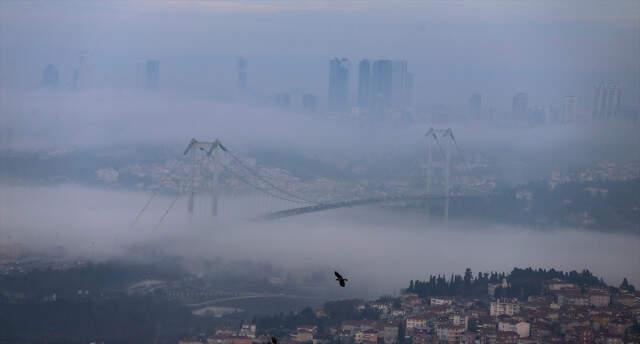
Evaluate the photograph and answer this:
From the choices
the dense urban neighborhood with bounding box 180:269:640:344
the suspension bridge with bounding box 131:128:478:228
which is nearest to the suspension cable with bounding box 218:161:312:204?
the suspension bridge with bounding box 131:128:478:228

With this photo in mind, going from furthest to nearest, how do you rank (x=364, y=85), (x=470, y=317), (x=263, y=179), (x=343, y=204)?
(x=364, y=85) → (x=263, y=179) → (x=343, y=204) → (x=470, y=317)

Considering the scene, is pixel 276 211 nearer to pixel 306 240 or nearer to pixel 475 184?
pixel 306 240

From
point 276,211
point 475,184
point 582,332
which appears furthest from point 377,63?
point 582,332

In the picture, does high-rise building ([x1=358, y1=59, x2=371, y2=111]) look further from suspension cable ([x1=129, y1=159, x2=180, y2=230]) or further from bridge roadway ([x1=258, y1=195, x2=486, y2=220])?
suspension cable ([x1=129, y1=159, x2=180, y2=230])

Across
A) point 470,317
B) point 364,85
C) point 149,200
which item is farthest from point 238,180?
point 470,317

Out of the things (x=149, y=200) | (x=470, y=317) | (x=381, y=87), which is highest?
(x=381, y=87)

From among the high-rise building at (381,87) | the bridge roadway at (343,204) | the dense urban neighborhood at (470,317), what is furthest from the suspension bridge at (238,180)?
the dense urban neighborhood at (470,317)

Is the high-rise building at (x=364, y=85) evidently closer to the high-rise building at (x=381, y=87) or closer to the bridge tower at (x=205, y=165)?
the high-rise building at (x=381, y=87)

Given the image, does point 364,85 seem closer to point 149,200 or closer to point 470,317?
point 149,200
